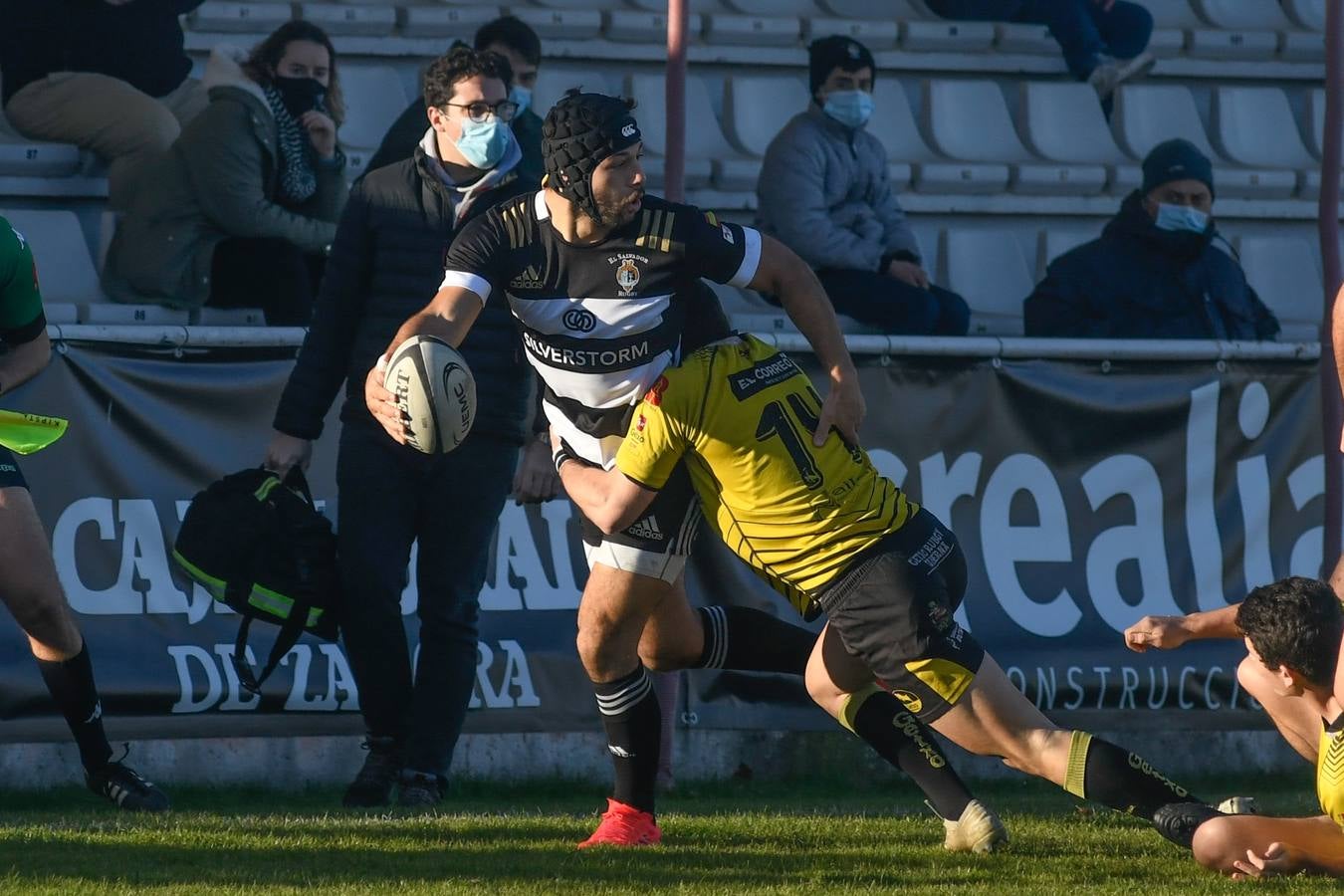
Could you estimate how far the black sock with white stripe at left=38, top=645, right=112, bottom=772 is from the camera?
6.09m

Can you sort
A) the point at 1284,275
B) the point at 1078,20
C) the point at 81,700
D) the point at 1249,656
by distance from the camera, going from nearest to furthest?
the point at 1249,656, the point at 81,700, the point at 1284,275, the point at 1078,20

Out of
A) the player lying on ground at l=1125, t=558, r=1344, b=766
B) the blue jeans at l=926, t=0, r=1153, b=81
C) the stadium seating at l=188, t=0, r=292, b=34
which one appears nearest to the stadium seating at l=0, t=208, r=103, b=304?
the stadium seating at l=188, t=0, r=292, b=34

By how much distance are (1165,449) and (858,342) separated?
1371mm

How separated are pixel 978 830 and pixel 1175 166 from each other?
15.1ft

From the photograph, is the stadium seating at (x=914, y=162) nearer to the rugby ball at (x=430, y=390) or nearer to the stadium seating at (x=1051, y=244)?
the stadium seating at (x=1051, y=244)

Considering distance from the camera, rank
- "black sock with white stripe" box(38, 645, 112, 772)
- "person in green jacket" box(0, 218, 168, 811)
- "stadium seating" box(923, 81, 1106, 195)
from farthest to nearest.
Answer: "stadium seating" box(923, 81, 1106, 195) → "black sock with white stripe" box(38, 645, 112, 772) → "person in green jacket" box(0, 218, 168, 811)

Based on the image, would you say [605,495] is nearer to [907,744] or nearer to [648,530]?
[648,530]

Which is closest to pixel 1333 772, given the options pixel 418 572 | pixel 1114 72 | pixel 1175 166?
pixel 418 572

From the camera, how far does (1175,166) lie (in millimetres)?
9102

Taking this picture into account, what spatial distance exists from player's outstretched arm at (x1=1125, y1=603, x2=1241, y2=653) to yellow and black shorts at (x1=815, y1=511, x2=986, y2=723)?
420 millimetres

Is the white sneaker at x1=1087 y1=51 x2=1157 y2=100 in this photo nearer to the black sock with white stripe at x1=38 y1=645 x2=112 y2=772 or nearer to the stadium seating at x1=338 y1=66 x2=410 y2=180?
the stadium seating at x1=338 y1=66 x2=410 y2=180

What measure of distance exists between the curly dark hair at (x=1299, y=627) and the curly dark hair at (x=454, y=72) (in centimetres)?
288

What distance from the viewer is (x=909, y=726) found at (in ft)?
17.9

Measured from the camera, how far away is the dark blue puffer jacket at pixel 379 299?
6457 mm
